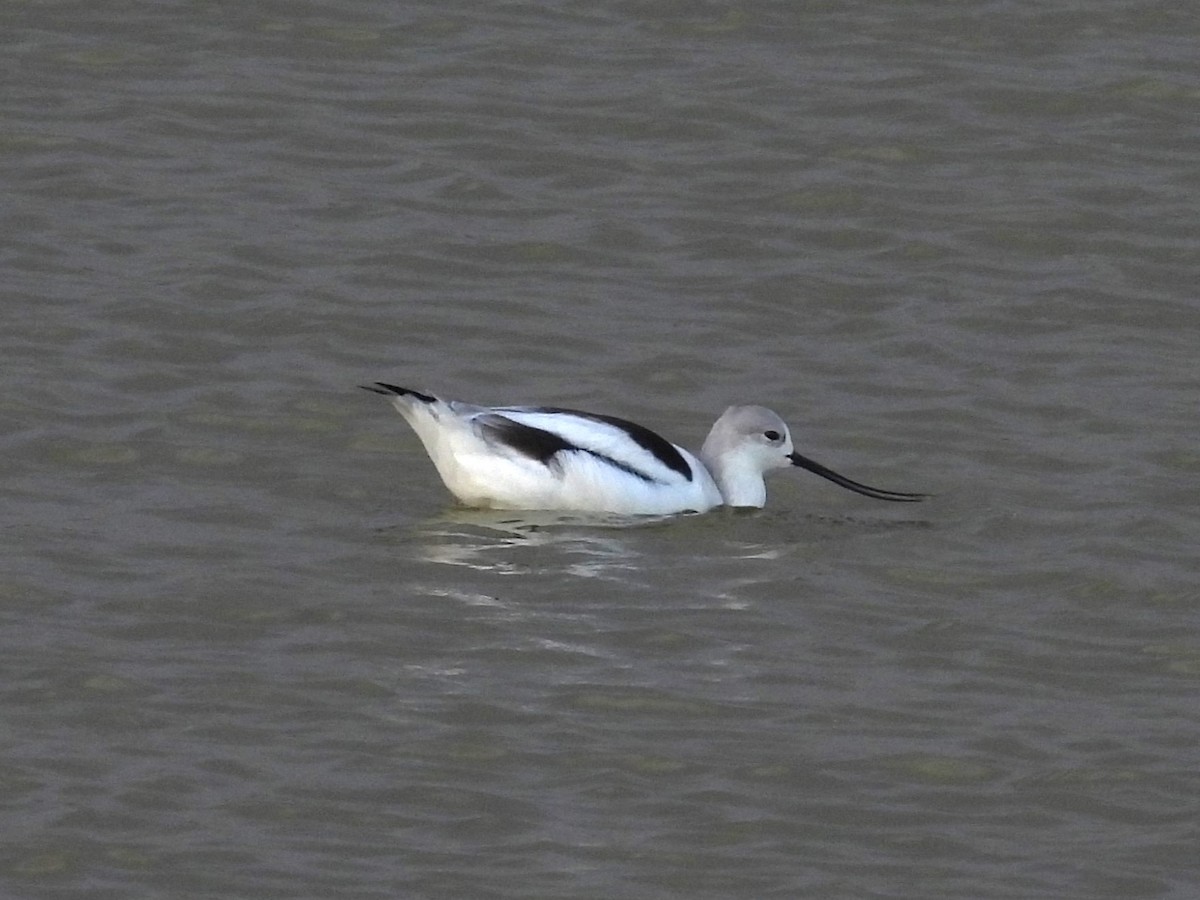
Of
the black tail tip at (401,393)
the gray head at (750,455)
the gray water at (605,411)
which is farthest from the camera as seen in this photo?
the gray head at (750,455)

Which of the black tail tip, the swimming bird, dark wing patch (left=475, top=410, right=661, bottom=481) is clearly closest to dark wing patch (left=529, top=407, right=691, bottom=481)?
the swimming bird

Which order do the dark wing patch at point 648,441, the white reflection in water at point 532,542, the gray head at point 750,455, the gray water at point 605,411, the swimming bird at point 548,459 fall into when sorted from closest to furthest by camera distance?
the gray water at point 605,411
the white reflection in water at point 532,542
the swimming bird at point 548,459
the dark wing patch at point 648,441
the gray head at point 750,455

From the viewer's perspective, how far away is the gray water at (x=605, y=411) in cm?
750

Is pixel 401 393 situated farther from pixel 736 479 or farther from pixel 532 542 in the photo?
pixel 736 479

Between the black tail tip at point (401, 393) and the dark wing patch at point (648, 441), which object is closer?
the black tail tip at point (401, 393)

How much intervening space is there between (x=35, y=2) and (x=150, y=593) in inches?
306

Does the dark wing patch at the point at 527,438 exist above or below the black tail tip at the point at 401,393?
below

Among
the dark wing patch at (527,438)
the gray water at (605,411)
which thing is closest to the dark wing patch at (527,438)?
the dark wing patch at (527,438)

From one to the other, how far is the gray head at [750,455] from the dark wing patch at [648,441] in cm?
25

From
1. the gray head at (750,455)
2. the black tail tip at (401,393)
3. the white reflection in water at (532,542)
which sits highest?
the black tail tip at (401,393)

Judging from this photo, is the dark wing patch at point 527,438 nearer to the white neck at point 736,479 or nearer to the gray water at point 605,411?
the gray water at point 605,411

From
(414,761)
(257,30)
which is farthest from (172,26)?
(414,761)

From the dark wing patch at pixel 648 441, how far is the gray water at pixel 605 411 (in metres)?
0.26

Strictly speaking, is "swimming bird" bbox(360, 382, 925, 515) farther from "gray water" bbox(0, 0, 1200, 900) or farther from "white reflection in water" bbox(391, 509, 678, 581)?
"gray water" bbox(0, 0, 1200, 900)
